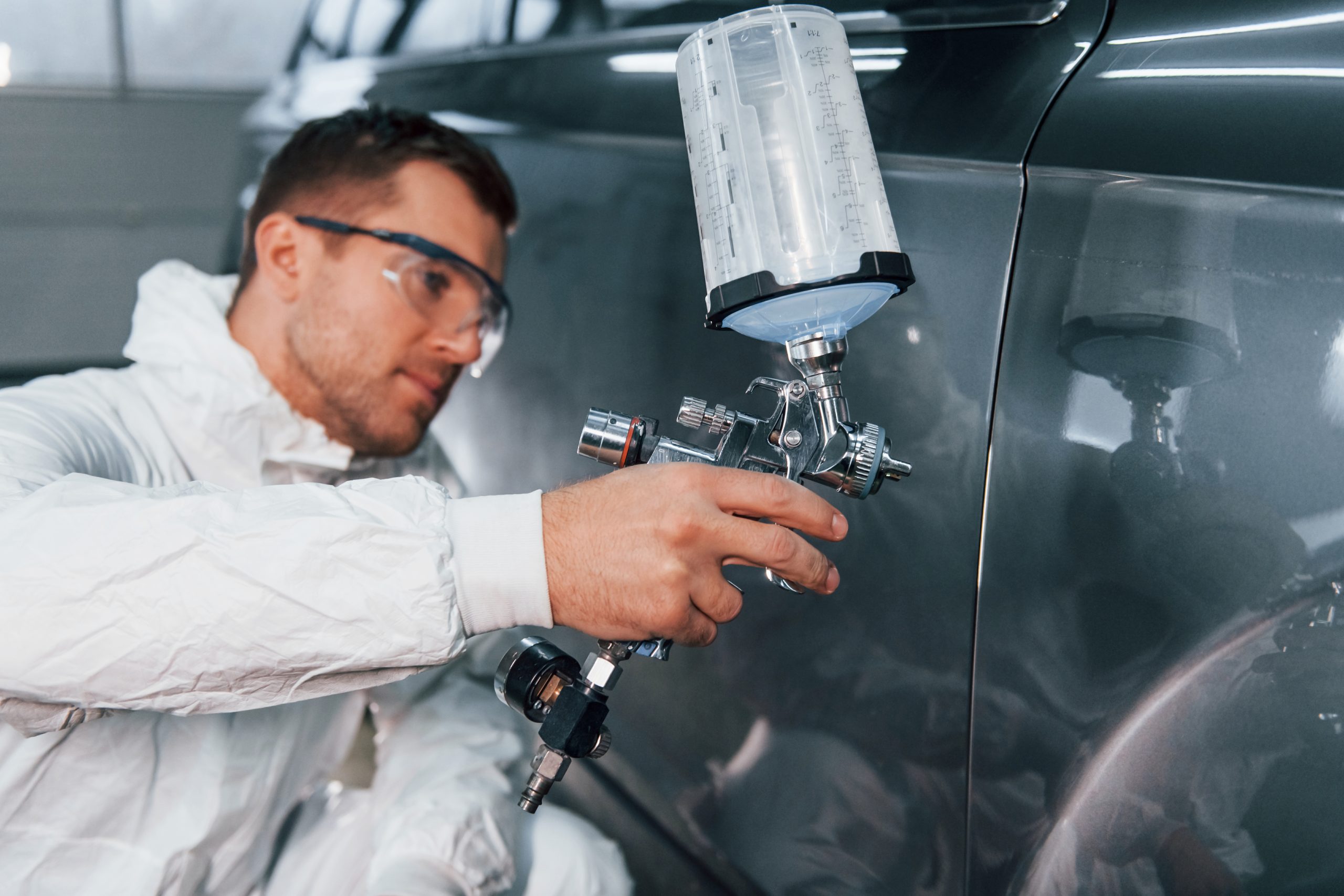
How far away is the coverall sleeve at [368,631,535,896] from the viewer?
3.69ft

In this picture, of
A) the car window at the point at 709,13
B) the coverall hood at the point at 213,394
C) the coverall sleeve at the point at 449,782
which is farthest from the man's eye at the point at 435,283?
the coverall sleeve at the point at 449,782

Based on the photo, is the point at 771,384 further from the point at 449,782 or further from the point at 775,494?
the point at 449,782

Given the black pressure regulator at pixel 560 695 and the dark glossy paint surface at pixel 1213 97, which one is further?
the black pressure regulator at pixel 560 695

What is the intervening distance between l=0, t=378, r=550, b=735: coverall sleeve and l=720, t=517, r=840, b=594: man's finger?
0.14 meters

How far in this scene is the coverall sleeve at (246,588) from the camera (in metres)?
0.67

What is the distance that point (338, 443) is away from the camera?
1.28 meters

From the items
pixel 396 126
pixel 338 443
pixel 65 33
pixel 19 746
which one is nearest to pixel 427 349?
pixel 338 443

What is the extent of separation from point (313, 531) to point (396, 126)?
0.90 meters

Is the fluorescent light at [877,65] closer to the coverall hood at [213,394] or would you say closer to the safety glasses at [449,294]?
the safety glasses at [449,294]

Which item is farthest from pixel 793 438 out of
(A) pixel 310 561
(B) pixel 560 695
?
(A) pixel 310 561

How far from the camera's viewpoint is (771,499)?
2.15 ft

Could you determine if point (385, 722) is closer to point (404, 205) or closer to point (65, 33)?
point (404, 205)

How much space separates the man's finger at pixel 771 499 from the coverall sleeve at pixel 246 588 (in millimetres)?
142

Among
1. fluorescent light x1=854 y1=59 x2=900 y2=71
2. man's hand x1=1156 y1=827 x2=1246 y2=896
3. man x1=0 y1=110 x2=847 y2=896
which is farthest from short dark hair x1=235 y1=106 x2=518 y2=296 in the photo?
man's hand x1=1156 y1=827 x2=1246 y2=896
